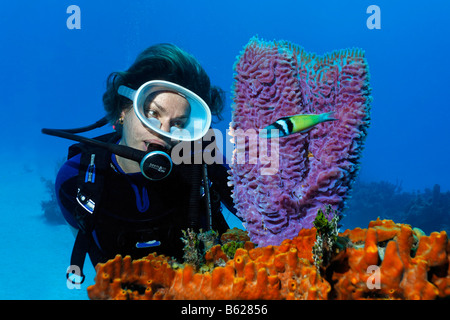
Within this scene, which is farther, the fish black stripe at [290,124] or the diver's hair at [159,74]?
the diver's hair at [159,74]

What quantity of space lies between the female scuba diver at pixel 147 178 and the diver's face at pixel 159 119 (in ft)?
0.03

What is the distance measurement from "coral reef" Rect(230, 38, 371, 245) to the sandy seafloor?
8.86m

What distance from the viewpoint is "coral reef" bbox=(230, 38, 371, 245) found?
1904 millimetres

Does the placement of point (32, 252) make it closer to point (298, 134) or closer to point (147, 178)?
point (147, 178)

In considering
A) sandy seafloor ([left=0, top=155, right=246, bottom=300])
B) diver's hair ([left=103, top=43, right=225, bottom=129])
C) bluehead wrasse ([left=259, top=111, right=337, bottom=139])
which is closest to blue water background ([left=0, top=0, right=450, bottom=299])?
sandy seafloor ([left=0, top=155, right=246, bottom=300])

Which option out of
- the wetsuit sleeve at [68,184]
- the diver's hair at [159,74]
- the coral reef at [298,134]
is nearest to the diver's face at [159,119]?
the diver's hair at [159,74]

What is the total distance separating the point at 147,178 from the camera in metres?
2.91

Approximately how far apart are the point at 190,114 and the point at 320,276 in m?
2.15

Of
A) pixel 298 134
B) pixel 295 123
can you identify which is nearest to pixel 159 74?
pixel 298 134

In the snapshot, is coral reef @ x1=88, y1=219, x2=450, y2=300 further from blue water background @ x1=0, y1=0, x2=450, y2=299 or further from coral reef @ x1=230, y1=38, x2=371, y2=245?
blue water background @ x1=0, y1=0, x2=450, y2=299

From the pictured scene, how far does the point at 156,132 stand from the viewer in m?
2.92

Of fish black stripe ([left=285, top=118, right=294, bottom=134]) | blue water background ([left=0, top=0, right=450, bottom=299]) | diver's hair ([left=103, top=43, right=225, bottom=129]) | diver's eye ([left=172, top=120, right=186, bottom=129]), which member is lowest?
fish black stripe ([left=285, top=118, right=294, bottom=134])

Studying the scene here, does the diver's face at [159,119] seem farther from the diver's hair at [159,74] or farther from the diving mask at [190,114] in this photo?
the diver's hair at [159,74]

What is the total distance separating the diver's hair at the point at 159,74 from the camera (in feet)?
10.3
